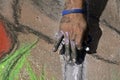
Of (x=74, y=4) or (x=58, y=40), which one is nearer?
(x=58, y=40)

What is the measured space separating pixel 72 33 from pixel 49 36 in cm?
60

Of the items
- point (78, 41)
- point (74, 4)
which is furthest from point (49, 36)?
point (78, 41)

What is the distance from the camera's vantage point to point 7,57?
2.92 m

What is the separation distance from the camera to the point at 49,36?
3078 mm

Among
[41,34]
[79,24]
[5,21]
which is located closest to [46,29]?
[41,34]

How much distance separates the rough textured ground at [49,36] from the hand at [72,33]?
493 mm

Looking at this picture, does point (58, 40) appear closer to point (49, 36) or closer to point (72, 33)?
point (72, 33)

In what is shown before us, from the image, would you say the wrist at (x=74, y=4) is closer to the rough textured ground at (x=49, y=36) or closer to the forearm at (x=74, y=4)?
the forearm at (x=74, y=4)

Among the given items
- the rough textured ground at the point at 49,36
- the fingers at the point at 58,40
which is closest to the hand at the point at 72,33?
the fingers at the point at 58,40

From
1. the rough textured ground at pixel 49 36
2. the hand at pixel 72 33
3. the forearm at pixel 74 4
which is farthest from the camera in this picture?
the rough textured ground at pixel 49 36

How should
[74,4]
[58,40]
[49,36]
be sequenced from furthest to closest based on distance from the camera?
[49,36] → [74,4] → [58,40]

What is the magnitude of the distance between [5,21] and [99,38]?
22.9 inches

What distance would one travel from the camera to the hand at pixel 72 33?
8.05ft

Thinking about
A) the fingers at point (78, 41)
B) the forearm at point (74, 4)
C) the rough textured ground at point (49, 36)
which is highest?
the forearm at point (74, 4)
